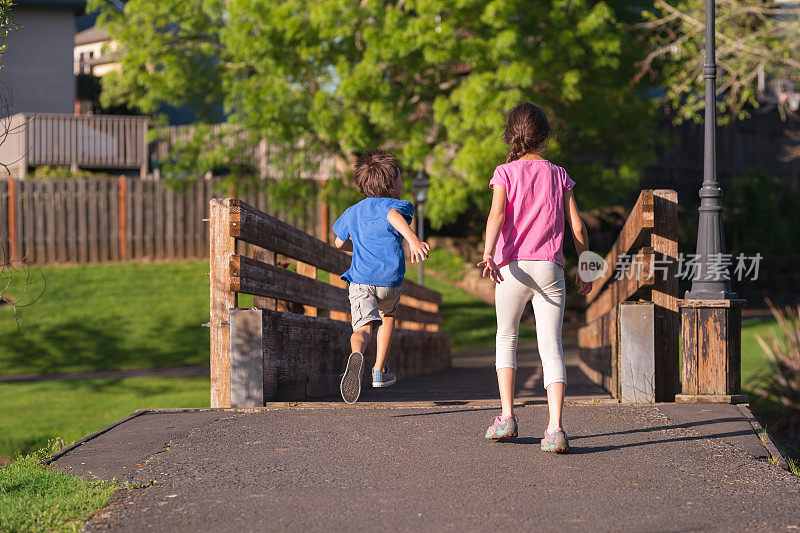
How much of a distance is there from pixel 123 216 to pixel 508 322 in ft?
71.2

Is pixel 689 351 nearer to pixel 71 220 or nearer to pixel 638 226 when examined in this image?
pixel 638 226

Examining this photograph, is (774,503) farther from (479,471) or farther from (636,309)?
(636,309)

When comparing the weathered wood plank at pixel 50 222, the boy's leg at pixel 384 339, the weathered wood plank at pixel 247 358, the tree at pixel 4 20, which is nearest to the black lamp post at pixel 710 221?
the boy's leg at pixel 384 339

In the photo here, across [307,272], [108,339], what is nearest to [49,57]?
[108,339]

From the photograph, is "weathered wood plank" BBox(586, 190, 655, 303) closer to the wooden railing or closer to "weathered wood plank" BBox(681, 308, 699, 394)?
"weathered wood plank" BBox(681, 308, 699, 394)

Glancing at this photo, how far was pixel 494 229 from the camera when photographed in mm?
4934

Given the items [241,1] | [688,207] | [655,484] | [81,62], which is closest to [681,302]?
[655,484]

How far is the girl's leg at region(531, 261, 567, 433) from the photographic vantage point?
4.98 m

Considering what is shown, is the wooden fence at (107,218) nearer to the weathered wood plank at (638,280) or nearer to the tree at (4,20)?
the weathered wood plank at (638,280)

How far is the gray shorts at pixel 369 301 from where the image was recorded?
6.15 m

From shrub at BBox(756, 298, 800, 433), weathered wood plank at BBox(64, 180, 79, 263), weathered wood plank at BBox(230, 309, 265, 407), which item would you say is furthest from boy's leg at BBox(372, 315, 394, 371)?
weathered wood plank at BBox(64, 180, 79, 263)

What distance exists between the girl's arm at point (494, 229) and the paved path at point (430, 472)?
0.93 m

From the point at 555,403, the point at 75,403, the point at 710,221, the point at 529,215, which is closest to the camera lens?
the point at 555,403

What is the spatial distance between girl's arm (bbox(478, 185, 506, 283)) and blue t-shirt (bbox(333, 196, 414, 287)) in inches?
48.0
